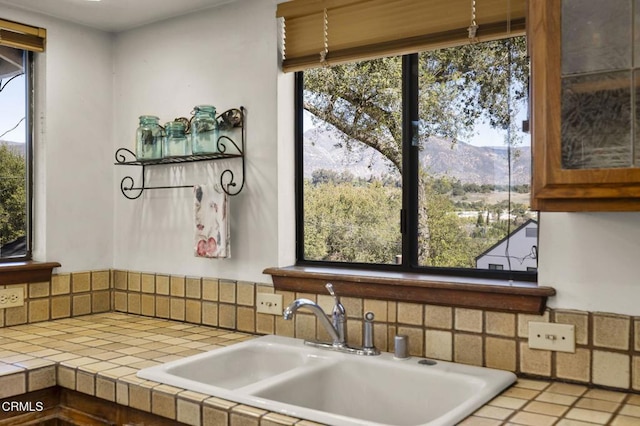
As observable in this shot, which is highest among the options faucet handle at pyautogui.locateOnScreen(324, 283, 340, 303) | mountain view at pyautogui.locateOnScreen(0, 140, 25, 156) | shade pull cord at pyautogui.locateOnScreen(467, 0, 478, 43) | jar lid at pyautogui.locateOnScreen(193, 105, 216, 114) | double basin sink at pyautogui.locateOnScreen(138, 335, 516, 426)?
shade pull cord at pyautogui.locateOnScreen(467, 0, 478, 43)

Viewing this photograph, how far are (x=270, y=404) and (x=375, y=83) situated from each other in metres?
1.25

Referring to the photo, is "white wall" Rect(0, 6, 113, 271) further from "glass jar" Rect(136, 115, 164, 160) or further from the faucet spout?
the faucet spout

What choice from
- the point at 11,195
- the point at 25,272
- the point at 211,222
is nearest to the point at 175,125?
the point at 211,222

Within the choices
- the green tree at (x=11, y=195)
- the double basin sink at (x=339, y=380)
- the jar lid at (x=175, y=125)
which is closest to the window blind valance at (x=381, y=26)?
the jar lid at (x=175, y=125)

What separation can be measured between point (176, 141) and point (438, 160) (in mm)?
1100

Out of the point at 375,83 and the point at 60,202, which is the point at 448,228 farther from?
the point at 60,202

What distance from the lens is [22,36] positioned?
250cm

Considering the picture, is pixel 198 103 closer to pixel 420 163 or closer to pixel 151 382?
pixel 420 163

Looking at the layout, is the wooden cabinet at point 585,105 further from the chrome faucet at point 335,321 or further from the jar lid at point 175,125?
the jar lid at point 175,125

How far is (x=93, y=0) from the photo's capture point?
2.44 metres

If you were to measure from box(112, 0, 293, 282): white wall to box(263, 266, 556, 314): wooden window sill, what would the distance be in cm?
18

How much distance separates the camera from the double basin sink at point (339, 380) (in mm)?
1664

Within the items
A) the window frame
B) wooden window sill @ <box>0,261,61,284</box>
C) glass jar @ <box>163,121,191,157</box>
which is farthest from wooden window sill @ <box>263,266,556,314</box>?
the window frame

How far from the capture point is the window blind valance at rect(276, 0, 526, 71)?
186cm
